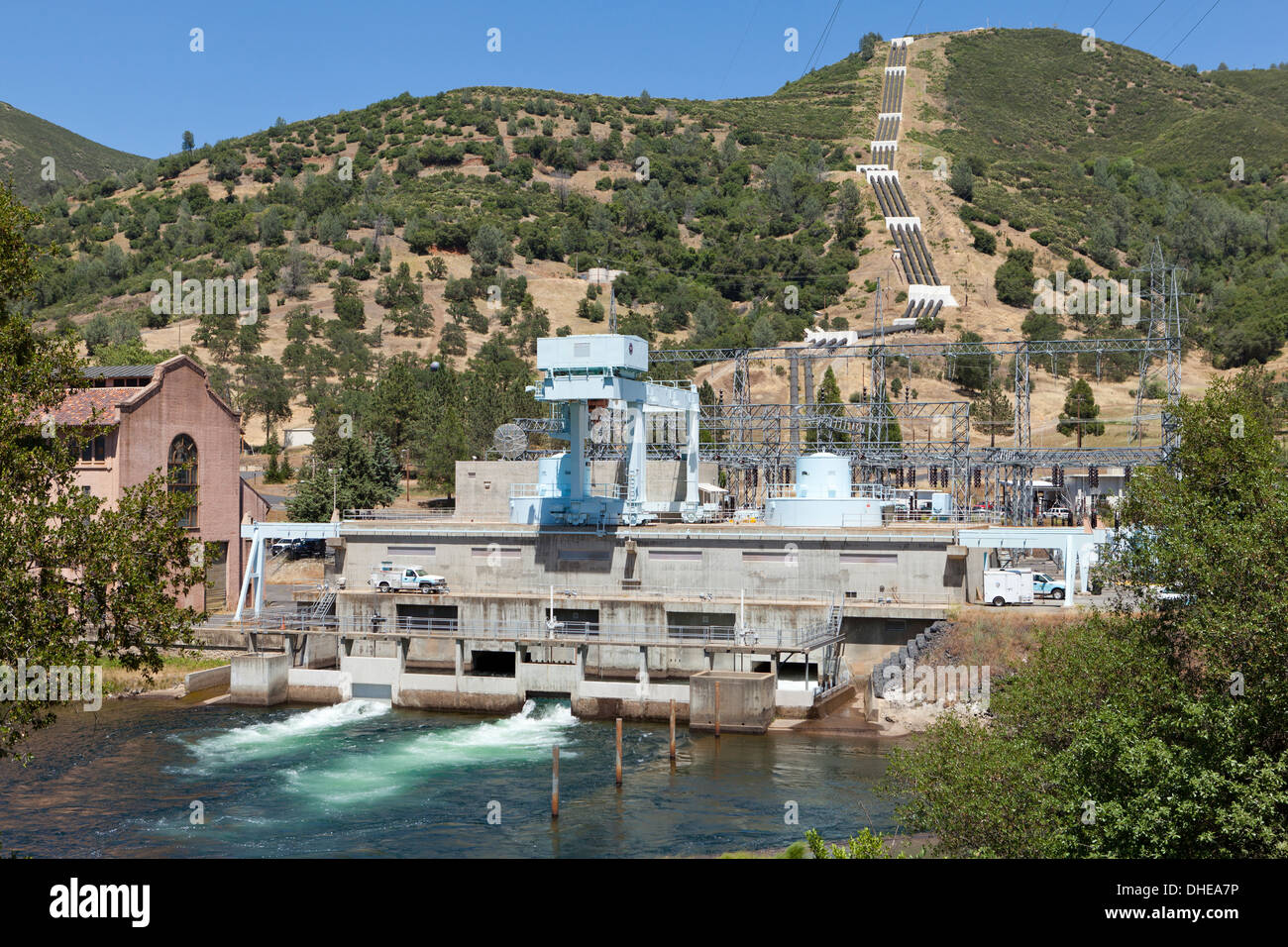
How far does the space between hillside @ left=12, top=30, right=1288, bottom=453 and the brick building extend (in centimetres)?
3394

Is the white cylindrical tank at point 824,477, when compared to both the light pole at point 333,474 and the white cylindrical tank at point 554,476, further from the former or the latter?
the light pole at point 333,474

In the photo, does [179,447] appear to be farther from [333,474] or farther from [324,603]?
[333,474]

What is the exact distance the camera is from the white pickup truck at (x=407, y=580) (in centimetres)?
5262

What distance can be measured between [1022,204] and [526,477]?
129298mm

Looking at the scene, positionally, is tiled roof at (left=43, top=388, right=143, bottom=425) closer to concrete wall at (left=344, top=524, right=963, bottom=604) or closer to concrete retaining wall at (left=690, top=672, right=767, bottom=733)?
concrete wall at (left=344, top=524, right=963, bottom=604)

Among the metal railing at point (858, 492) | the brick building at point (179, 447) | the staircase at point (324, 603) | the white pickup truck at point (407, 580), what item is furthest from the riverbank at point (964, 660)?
the brick building at point (179, 447)

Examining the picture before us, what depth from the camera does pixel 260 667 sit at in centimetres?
4625

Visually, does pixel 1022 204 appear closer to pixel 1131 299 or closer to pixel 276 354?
pixel 1131 299

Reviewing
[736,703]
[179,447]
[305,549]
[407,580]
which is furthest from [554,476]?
[305,549]

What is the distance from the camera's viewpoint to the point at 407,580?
5275 centimetres

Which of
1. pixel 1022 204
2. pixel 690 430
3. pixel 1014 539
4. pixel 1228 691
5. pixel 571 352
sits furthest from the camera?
pixel 1022 204

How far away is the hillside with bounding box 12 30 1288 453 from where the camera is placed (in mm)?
119250

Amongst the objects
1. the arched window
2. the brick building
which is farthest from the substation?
the arched window
